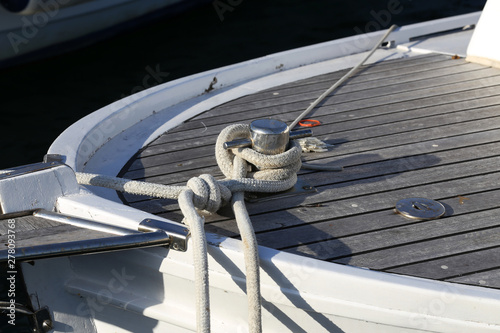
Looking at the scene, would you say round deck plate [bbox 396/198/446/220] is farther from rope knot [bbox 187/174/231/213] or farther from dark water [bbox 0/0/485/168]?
dark water [bbox 0/0/485/168]

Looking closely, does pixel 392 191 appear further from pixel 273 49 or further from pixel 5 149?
pixel 273 49

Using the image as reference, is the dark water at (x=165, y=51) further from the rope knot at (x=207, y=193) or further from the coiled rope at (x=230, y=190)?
the rope knot at (x=207, y=193)

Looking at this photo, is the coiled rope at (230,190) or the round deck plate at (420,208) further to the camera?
the round deck plate at (420,208)

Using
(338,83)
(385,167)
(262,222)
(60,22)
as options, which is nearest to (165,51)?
(60,22)

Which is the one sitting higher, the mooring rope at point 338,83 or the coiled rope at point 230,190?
the mooring rope at point 338,83

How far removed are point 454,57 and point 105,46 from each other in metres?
4.75

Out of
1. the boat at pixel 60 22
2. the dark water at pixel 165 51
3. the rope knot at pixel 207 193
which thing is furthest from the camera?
the boat at pixel 60 22

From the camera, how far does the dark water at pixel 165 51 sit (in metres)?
5.80

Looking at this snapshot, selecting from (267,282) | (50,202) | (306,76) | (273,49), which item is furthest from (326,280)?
(273,49)

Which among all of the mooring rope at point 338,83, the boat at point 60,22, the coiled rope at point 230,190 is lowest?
the coiled rope at point 230,190

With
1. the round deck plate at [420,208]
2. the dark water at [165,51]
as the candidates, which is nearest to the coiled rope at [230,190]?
the round deck plate at [420,208]

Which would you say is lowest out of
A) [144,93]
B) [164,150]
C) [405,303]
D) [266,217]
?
[405,303]

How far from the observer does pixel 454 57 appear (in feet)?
12.0

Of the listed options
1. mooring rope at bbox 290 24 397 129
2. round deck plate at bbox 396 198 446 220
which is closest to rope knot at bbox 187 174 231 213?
round deck plate at bbox 396 198 446 220
